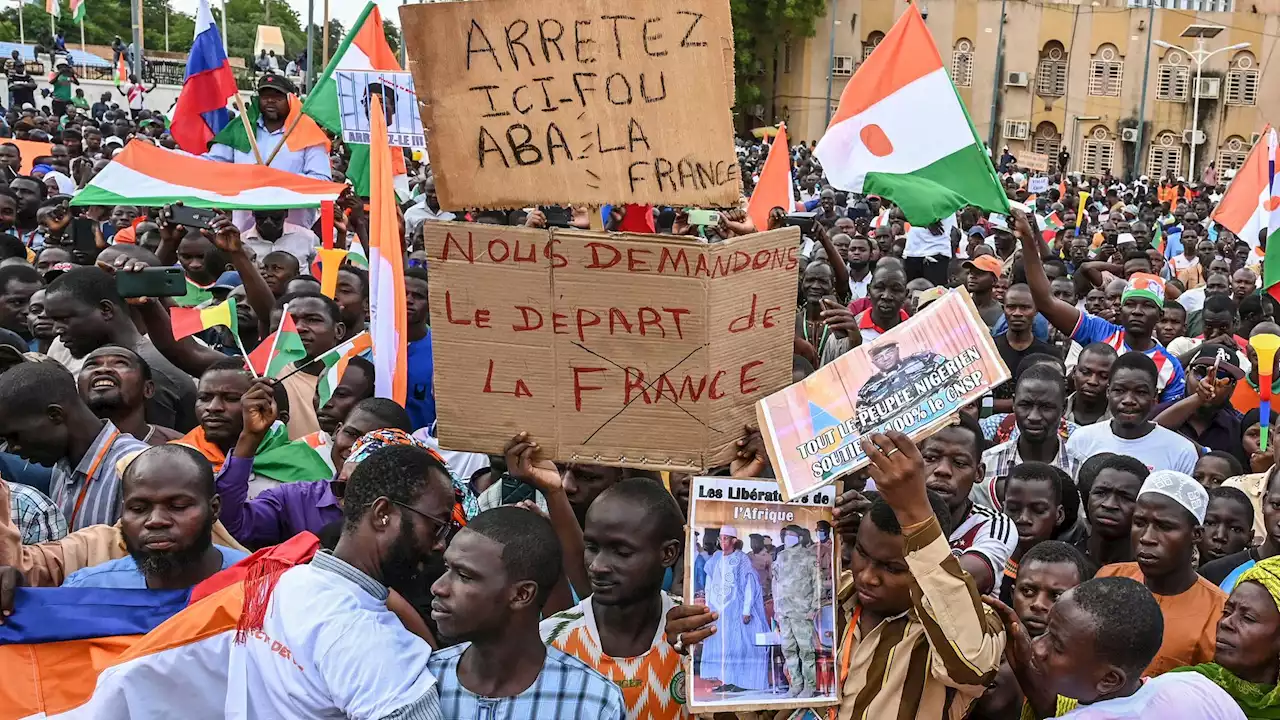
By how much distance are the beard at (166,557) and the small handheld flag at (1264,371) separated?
16.1ft

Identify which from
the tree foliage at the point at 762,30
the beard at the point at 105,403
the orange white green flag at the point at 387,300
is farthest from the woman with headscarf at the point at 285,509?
the tree foliage at the point at 762,30

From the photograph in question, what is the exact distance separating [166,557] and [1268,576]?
A: 294cm

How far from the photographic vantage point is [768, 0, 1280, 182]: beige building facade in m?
49.3

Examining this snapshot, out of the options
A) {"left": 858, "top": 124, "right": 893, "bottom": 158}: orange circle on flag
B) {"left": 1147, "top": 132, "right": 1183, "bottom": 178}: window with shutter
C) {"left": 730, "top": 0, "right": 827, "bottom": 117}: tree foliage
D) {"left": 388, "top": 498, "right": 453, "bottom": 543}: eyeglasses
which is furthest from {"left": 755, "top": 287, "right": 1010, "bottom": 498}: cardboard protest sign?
{"left": 1147, "top": 132, "right": 1183, "bottom": 178}: window with shutter

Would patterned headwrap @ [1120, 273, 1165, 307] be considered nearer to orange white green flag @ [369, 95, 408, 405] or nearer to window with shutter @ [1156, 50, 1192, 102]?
orange white green flag @ [369, 95, 408, 405]

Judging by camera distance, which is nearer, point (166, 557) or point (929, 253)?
point (166, 557)

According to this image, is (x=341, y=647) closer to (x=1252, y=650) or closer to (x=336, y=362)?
(x=1252, y=650)

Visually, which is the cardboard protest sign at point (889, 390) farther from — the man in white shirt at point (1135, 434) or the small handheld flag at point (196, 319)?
the small handheld flag at point (196, 319)

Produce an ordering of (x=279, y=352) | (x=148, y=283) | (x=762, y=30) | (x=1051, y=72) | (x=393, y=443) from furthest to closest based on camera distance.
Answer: (x=1051, y=72)
(x=762, y=30)
(x=279, y=352)
(x=148, y=283)
(x=393, y=443)

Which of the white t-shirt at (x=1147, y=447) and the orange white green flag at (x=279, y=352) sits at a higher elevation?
the orange white green flag at (x=279, y=352)

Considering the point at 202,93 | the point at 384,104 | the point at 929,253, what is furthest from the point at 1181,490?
the point at 929,253

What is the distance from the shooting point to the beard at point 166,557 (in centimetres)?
317

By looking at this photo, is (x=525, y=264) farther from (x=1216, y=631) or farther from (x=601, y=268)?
(x=1216, y=631)

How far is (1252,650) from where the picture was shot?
3.12 metres
